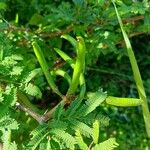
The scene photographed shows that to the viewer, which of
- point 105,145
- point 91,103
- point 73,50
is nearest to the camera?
point 105,145

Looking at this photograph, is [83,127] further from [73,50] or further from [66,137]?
[73,50]

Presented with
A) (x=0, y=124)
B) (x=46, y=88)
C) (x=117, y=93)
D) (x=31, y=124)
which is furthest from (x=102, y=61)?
(x=0, y=124)

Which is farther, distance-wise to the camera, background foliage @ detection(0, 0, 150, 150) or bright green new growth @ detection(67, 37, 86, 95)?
background foliage @ detection(0, 0, 150, 150)

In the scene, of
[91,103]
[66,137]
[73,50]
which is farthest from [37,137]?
[73,50]

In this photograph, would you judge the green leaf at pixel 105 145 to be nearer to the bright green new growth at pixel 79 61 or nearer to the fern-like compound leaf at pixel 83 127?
the fern-like compound leaf at pixel 83 127

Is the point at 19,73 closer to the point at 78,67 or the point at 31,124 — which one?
the point at 78,67

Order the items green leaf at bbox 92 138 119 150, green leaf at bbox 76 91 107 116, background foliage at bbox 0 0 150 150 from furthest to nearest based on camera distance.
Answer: background foliage at bbox 0 0 150 150
green leaf at bbox 76 91 107 116
green leaf at bbox 92 138 119 150

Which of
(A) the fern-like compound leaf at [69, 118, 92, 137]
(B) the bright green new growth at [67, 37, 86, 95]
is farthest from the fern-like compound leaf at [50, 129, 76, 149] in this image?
(B) the bright green new growth at [67, 37, 86, 95]

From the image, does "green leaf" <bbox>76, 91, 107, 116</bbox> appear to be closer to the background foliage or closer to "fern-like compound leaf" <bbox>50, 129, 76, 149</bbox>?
"fern-like compound leaf" <bbox>50, 129, 76, 149</bbox>
